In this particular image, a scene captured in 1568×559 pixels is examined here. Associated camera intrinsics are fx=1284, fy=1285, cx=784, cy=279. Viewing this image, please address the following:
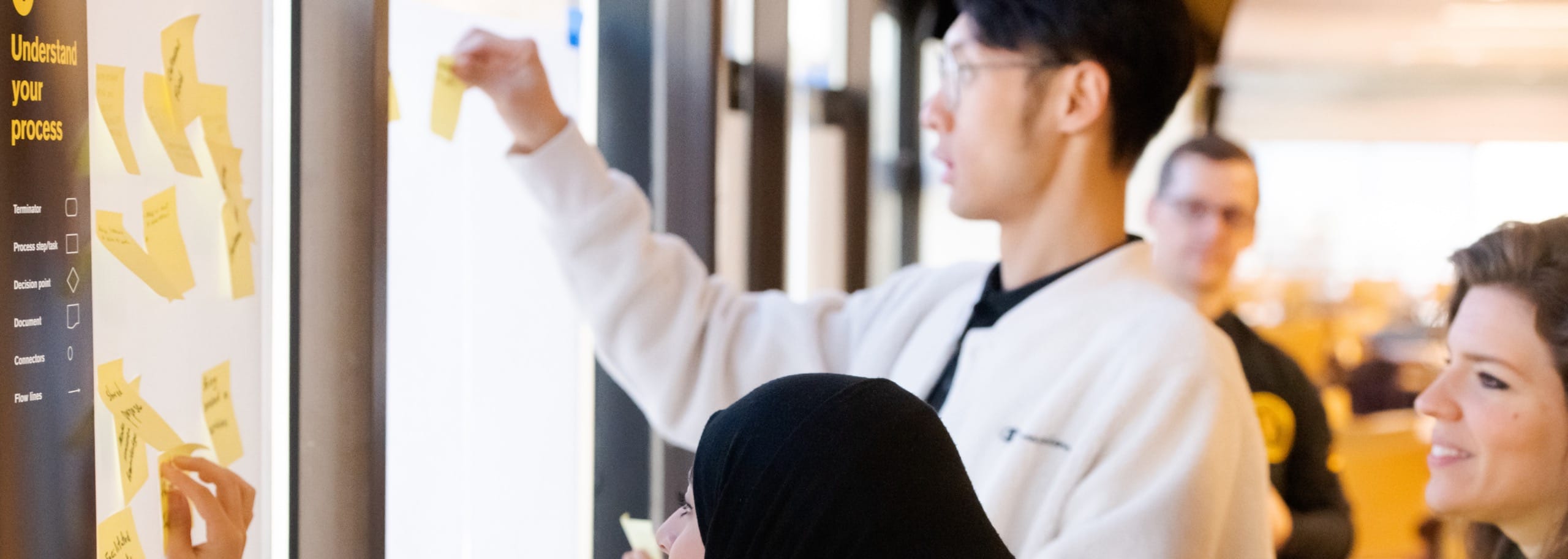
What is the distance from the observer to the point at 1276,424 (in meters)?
2.47

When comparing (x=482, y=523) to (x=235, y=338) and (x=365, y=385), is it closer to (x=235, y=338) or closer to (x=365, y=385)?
(x=365, y=385)

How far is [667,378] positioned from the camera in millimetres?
1795

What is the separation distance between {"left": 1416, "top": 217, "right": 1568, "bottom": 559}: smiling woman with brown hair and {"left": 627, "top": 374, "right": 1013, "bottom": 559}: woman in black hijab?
74cm

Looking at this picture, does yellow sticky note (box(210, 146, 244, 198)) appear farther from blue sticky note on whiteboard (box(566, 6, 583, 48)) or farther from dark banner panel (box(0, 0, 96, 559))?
blue sticky note on whiteboard (box(566, 6, 583, 48))

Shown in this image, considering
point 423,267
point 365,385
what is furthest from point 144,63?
point 423,267

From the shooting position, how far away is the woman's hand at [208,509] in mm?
1119

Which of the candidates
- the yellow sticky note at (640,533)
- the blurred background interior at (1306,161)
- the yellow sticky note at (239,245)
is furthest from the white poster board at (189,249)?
the blurred background interior at (1306,161)

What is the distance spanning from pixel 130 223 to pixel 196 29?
20cm

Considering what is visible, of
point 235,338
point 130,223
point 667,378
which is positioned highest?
point 130,223

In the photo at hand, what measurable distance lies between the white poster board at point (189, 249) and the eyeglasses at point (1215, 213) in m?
1.98

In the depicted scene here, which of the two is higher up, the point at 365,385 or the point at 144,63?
the point at 144,63

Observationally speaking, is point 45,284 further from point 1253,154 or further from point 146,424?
point 1253,154

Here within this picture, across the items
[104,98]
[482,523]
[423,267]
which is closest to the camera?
[104,98]

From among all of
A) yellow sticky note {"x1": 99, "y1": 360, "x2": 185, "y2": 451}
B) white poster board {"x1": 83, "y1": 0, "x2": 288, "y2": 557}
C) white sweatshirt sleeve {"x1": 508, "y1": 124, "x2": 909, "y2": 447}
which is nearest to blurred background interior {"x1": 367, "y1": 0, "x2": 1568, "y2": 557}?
white sweatshirt sleeve {"x1": 508, "y1": 124, "x2": 909, "y2": 447}
